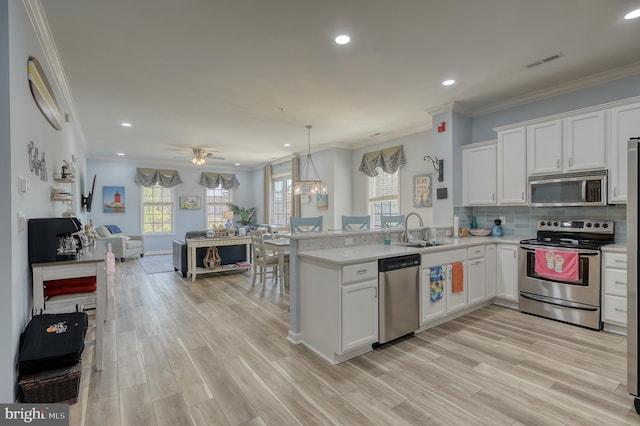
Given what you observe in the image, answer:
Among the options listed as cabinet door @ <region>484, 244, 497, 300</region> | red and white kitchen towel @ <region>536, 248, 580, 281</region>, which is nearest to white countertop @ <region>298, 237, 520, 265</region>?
cabinet door @ <region>484, 244, 497, 300</region>

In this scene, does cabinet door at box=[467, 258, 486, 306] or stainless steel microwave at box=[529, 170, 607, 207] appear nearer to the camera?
stainless steel microwave at box=[529, 170, 607, 207]

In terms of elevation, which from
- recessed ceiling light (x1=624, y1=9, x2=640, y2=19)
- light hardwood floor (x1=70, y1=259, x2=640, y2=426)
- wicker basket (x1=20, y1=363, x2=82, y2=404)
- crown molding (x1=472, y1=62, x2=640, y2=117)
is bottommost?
light hardwood floor (x1=70, y1=259, x2=640, y2=426)

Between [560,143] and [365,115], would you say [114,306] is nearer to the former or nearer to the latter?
[365,115]

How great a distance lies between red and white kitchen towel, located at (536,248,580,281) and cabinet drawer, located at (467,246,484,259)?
59 centimetres

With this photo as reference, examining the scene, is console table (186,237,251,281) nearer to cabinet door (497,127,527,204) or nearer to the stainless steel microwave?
cabinet door (497,127,527,204)

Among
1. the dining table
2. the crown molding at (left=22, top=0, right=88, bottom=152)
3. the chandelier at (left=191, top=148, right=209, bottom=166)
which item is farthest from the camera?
the chandelier at (left=191, top=148, right=209, bottom=166)

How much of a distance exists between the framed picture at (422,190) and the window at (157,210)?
24.7 feet

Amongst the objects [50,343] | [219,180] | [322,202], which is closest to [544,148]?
[322,202]

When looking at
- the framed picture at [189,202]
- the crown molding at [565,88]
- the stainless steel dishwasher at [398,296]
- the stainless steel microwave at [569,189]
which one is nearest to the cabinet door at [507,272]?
the stainless steel microwave at [569,189]

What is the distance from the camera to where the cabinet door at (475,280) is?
3770 mm

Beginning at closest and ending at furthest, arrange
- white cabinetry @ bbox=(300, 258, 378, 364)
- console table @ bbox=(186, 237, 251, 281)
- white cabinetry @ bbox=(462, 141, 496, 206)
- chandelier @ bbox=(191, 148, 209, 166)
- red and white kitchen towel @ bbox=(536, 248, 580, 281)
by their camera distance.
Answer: white cabinetry @ bbox=(300, 258, 378, 364), red and white kitchen towel @ bbox=(536, 248, 580, 281), white cabinetry @ bbox=(462, 141, 496, 206), console table @ bbox=(186, 237, 251, 281), chandelier @ bbox=(191, 148, 209, 166)

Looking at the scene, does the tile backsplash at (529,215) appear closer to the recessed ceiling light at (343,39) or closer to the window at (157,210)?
the recessed ceiling light at (343,39)

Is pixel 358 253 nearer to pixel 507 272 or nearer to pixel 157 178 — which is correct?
pixel 507 272

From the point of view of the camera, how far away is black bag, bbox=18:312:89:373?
1.98m
